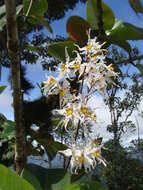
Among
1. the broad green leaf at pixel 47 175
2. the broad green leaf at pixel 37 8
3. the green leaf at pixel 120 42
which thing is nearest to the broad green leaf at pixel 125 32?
the green leaf at pixel 120 42

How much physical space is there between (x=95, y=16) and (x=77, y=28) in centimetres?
4

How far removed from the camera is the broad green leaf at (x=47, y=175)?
0.76 meters

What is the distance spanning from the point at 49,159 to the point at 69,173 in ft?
0.62

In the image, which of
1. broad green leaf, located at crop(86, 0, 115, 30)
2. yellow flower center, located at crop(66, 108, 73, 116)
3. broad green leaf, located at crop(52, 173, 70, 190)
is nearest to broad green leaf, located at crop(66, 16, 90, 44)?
broad green leaf, located at crop(86, 0, 115, 30)

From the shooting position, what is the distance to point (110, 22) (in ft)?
2.62

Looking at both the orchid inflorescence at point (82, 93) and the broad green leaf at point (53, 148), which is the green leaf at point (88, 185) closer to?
the orchid inflorescence at point (82, 93)

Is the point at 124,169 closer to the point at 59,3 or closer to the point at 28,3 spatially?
the point at 59,3

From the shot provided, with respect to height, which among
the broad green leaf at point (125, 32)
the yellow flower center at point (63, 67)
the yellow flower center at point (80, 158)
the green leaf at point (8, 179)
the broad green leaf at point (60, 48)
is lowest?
the green leaf at point (8, 179)

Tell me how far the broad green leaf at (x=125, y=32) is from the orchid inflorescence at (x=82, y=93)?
31 mm

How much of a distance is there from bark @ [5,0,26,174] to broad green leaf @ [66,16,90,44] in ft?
0.44

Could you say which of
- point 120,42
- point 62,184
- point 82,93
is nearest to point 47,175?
point 62,184

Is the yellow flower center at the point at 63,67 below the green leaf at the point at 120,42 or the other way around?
below

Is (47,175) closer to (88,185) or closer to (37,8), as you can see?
(88,185)

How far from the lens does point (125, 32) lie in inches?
29.8
